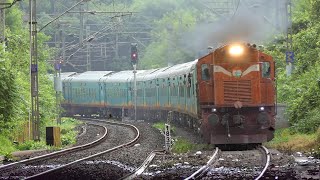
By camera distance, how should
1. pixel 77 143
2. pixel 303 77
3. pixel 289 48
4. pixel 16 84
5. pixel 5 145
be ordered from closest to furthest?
pixel 5 145 < pixel 16 84 < pixel 77 143 < pixel 303 77 < pixel 289 48

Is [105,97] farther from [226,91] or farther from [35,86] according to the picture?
[226,91]

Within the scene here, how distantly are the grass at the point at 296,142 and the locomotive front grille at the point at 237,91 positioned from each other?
187 cm

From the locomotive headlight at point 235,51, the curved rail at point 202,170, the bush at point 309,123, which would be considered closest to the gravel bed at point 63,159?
the curved rail at point 202,170

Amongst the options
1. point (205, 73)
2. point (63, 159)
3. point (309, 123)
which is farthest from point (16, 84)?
point (309, 123)

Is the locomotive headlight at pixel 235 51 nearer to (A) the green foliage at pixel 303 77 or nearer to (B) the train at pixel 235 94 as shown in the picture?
(B) the train at pixel 235 94

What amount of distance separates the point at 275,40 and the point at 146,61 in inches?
1270

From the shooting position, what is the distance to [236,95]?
21.4 meters

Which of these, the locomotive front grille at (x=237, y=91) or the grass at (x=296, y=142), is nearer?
the grass at (x=296, y=142)

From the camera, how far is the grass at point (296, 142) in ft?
66.2

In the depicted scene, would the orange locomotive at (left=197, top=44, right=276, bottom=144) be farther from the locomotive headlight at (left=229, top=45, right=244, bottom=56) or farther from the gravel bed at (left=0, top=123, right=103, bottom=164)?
the gravel bed at (left=0, top=123, right=103, bottom=164)

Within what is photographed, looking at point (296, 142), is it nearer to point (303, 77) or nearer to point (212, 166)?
point (212, 166)

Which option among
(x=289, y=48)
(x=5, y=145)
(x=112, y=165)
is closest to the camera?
(x=112, y=165)

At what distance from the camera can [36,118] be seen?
28.0m

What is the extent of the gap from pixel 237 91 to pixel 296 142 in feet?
8.25
